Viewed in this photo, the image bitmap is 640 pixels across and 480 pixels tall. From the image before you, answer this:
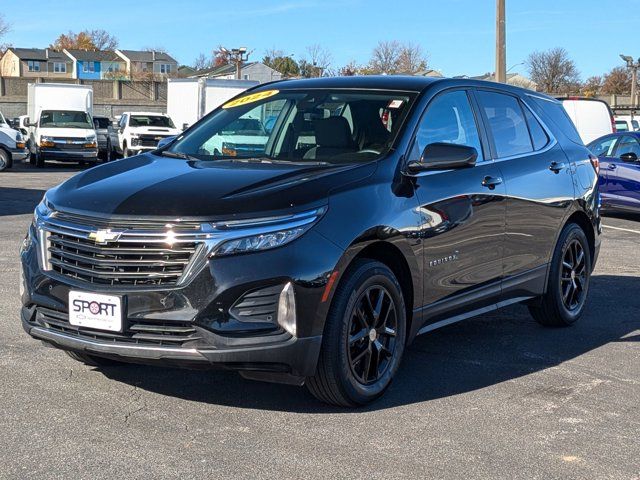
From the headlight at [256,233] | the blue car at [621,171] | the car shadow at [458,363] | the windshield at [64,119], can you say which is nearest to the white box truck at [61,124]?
the windshield at [64,119]

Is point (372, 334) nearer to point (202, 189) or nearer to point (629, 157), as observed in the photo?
A: point (202, 189)

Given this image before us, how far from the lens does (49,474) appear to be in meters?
3.78

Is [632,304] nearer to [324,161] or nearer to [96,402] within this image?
[324,161]

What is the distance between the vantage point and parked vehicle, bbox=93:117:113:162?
106 ft

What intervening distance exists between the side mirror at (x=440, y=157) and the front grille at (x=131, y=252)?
1516mm

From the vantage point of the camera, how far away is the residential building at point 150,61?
116125 millimetres

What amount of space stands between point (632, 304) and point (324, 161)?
159 inches

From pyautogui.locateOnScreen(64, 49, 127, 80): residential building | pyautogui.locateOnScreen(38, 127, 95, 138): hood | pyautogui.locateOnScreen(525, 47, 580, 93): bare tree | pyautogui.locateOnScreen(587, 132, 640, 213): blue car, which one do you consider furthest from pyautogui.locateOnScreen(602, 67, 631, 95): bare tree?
pyautogui.locateOnScreen(587, 132, 640, 213): blue car

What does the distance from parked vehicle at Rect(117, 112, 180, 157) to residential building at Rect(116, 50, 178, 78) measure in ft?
289

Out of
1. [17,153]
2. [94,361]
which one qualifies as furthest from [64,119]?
[94,361]

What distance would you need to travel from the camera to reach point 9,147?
2506cm

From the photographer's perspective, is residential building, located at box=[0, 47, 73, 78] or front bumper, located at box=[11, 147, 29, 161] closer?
front bumper, located at box=[11, 147, 29, 161]

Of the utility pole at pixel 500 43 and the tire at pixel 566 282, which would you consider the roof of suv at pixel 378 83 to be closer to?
the tire at pixel 566 282

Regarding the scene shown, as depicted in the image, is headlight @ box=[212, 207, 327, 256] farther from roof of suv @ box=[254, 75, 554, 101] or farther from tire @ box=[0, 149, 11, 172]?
tire @ box=[0, 149, 11, 172]
